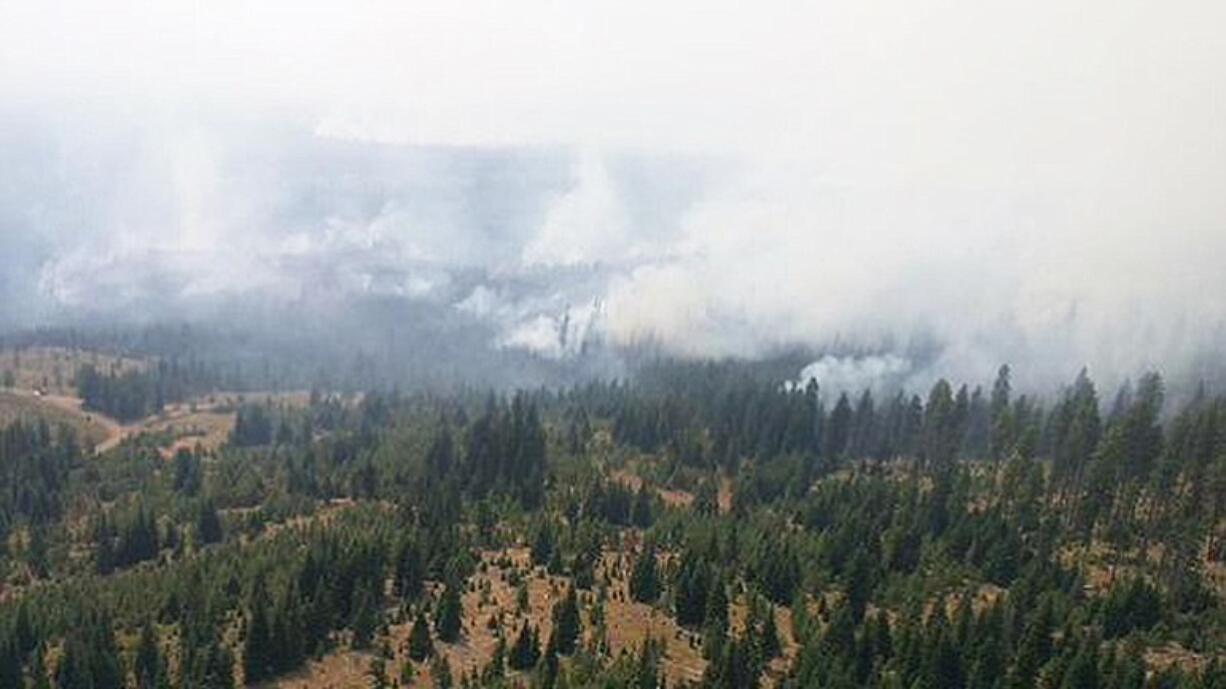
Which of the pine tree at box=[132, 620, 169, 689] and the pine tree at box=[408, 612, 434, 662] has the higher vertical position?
the pine tree at box=[408, 612, 434, 662]

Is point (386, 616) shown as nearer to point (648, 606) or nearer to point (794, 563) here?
point (648, 606)

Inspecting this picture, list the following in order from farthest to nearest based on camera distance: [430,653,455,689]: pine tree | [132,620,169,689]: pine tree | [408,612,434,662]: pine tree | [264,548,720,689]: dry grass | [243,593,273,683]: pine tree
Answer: [408,612,434,662]: pine tree
[132,620,169,689]: pine tree
[243,593,273,683]: pine tree
[264,548,720,689]: dry grass
[430,653,455,689]: pine tree

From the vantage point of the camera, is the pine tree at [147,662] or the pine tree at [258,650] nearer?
the pine tree at [258,650]

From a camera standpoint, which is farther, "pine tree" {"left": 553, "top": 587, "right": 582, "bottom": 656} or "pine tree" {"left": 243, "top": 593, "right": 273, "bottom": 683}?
"pine tree" {"left": 553, "top": 587, "right": 582, "bottom": 656}

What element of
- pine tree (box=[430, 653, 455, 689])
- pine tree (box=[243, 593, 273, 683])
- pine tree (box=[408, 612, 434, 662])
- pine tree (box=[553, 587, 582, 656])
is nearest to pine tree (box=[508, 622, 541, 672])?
pine tree (box=[553, 587, 582, 656])

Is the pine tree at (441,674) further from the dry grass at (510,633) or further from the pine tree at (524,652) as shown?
the pine tree at (524,652)

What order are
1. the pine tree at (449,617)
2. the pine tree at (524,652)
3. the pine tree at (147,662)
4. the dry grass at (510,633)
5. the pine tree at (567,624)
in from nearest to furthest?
the pine tree at (524,652)
the dry grass at (510,633)
the pine tree at (147,662)
the pine tree at (567,624)
the pine tree at (449,617)

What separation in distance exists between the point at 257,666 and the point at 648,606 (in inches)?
2468

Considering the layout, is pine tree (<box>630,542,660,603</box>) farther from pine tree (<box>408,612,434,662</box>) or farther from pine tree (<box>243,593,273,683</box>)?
pine tree (<box>243,593,273,683</box>)

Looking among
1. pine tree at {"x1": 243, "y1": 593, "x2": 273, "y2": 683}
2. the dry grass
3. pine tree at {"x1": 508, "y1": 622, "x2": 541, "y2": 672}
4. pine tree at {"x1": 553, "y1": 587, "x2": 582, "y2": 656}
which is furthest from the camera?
pine tree at {"x1": 553, "y1": 587, "x2": 582, "y2": 656}

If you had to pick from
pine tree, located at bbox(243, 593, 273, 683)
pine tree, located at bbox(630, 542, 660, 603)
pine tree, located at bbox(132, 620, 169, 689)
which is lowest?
pine tree, located at bbox(132, 620, 169, 689)

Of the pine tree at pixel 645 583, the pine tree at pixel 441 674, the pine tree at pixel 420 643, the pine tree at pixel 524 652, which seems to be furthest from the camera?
the pine tree at pixel 645 583

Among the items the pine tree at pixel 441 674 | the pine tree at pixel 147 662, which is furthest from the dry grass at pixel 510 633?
the pine tree at pixel 147 662

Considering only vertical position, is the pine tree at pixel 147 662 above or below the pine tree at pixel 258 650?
below
